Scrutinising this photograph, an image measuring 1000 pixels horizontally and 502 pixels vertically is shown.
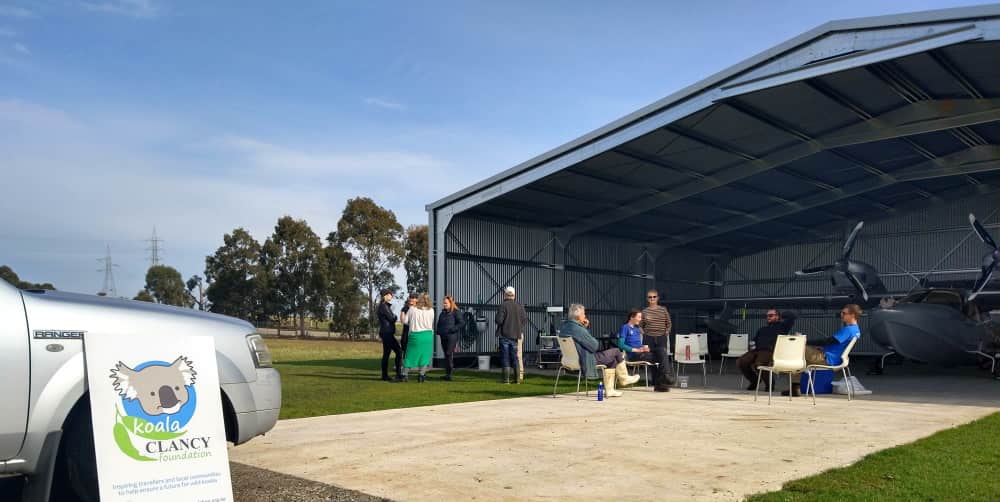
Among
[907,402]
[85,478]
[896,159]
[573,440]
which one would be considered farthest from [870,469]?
[896,159]

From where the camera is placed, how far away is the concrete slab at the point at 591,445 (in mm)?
4770

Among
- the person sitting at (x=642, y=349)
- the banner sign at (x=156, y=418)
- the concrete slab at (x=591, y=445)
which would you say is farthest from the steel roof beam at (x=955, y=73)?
the banner sign at (x=156, y=418)

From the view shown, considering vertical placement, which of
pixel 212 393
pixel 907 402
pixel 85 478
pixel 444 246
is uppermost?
pixel 444 246

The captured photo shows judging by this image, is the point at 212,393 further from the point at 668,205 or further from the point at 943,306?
the point at 668,205

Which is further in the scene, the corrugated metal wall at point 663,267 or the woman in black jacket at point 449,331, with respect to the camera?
the corrugated metal wall at point 663,267

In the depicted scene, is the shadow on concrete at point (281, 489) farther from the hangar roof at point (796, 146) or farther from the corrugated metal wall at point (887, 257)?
the corrugated metal wall at point (887, 257)

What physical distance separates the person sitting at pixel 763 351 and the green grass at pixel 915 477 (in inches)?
206

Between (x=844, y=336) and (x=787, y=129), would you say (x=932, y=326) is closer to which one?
(x=787, y=129)

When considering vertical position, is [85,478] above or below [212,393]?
below

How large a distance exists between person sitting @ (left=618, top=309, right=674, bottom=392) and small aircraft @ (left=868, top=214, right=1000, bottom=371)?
6879 mm

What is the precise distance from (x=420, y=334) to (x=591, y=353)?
11.6 ft

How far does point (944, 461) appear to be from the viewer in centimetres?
548

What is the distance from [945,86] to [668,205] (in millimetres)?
9085

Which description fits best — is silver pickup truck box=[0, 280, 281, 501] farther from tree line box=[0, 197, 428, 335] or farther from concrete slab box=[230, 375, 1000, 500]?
tree line box=[0, 197, 428, 335]
